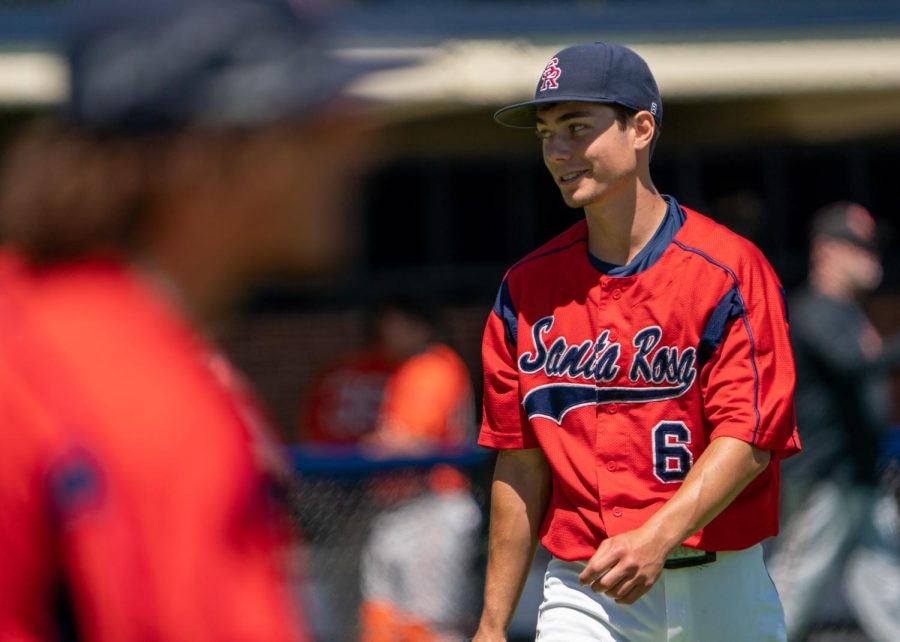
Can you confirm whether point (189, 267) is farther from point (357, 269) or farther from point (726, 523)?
point (357, 269)

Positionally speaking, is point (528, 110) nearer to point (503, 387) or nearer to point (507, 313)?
point (507, 313)

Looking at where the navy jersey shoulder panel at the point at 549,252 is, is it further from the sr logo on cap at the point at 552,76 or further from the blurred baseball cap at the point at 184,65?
the blurred baseball cap at the point at 184,65

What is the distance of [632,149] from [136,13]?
2.21 meters

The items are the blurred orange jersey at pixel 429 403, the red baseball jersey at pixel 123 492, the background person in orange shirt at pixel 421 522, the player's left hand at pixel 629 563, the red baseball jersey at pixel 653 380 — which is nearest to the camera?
the red baseball jersey at pixel 123 492

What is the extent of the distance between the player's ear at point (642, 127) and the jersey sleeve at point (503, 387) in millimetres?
494

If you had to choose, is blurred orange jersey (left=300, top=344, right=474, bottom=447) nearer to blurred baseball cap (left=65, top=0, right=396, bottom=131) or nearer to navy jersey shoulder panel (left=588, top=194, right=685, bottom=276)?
navy jersey shoulder panel (left=588, top=194, right=685, bottom=276)

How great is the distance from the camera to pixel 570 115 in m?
3.60

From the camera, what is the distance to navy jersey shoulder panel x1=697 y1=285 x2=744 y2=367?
3502 millimetres

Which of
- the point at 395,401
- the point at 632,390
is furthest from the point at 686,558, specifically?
the point at 395,401

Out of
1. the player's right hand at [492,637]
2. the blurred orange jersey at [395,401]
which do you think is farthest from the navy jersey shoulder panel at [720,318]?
the blurred orange jersey at [395,401]

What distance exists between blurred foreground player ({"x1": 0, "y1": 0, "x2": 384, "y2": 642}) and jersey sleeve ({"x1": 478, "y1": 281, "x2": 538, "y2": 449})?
2.08 meters

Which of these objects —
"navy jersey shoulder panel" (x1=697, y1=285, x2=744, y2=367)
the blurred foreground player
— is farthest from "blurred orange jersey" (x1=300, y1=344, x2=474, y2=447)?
the blurred foreground player

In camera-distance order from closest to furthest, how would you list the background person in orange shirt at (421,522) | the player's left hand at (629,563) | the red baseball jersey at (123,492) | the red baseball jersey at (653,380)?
the red baseball jersey at (123,492)
the player's left hand at (629,563)
the red baseball jersey at (653,380)
the background person in orange shirt at (421,522)

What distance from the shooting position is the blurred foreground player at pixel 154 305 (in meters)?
1.46
